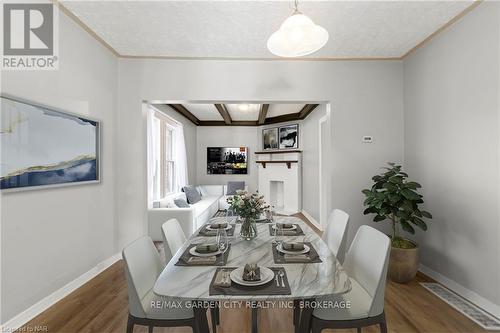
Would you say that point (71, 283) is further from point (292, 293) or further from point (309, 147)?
point (309, 147)

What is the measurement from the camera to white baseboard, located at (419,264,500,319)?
218cm

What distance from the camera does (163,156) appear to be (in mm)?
5438

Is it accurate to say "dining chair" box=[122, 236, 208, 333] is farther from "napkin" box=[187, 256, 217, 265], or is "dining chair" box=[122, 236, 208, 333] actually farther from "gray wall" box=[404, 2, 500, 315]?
"gray wall" box=[404, 2, 500, 315]

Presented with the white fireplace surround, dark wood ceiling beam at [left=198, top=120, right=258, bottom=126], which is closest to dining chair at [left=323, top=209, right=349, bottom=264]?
the white fireplace surround

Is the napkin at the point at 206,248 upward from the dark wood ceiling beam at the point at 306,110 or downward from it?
downward

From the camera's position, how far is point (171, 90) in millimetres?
3443

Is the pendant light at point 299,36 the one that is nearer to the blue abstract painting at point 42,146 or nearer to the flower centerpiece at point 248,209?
the flower centerpiece at point 248,209

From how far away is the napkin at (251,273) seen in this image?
1258 millimetres

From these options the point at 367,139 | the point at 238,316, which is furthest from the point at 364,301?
the point at 367,139

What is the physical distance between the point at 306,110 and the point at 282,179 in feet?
6.75

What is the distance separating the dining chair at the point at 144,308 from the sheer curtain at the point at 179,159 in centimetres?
463

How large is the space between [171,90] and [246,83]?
101 centimetres

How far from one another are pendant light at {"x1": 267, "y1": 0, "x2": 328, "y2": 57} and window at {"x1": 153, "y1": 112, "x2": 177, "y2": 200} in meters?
3.84

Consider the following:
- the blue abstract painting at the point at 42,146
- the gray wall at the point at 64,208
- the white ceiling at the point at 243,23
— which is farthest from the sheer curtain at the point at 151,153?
the blue abstract painting at the point at 42,146
